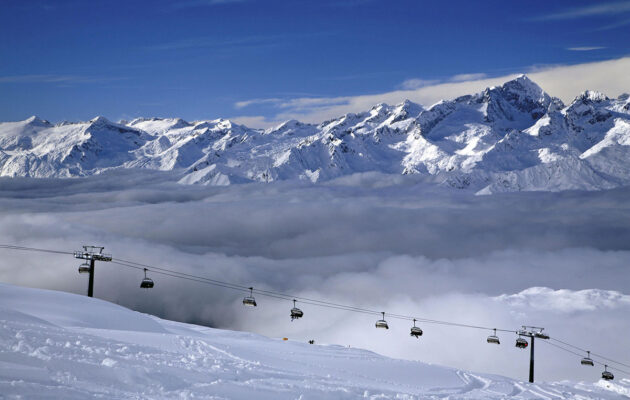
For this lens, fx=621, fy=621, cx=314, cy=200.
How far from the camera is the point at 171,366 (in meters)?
23.4

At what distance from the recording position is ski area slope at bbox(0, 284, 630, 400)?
65.4ft

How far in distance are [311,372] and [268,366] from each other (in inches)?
82.8

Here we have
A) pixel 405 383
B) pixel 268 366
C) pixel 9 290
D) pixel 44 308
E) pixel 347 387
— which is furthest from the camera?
pixel 9 290

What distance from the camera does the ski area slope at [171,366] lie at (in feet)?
65.4

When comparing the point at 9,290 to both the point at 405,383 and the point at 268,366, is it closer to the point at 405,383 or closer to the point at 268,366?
the point at 268,366

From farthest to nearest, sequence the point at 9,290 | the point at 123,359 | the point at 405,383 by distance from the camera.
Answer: the point at 9,290 → the point at 405,383 → the point at 123,359

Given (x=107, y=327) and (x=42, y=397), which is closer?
(x=42, y=397)

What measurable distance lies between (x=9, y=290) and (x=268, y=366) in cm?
1874

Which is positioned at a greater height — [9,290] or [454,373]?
[9,290]

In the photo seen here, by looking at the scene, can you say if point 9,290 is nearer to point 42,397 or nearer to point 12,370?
point 12,370

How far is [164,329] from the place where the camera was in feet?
124

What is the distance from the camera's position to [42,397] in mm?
17312

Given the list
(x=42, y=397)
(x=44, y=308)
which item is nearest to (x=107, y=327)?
(x=44, y=308)

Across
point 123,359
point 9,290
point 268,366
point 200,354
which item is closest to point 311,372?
point 268,366
